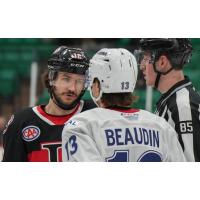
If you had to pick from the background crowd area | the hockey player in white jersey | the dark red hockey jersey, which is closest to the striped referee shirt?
the hockey player in white jersey

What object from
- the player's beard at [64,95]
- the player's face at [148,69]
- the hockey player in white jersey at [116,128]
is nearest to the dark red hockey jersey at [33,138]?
the player's beard at [64,95]

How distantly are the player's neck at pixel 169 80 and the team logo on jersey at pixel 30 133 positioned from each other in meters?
0.84

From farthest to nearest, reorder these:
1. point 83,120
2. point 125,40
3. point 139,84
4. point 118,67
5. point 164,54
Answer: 1. point 125,40
2. point 139,84
3. point 164,54
4. point 118,67
5. point 83,120

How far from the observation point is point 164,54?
11.8 feet

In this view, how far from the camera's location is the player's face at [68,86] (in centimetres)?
380

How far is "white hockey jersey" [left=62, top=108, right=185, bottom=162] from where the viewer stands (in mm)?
2668

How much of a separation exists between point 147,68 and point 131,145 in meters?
0.99

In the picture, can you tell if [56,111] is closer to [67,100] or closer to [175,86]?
[67,100]

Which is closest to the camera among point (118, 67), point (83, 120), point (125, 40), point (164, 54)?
point (83, 120)

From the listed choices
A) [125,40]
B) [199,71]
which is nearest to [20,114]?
[199,71]

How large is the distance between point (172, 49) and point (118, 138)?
1062 mm

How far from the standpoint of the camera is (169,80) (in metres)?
3.55

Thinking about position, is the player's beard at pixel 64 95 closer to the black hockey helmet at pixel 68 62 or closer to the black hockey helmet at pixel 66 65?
the black hockey helmet at pixel 66 65

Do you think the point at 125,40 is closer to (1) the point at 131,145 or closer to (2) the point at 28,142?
(2) the point at 28,142
